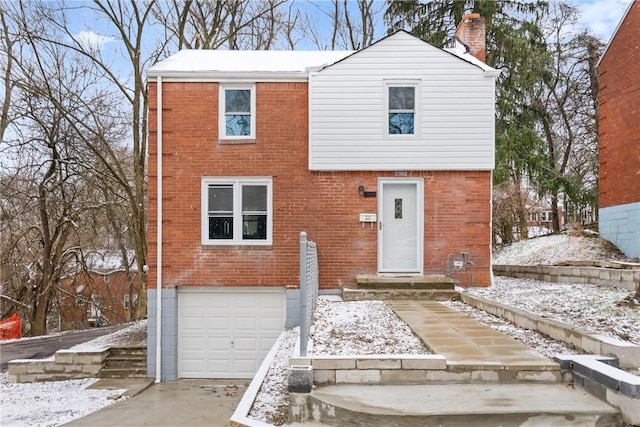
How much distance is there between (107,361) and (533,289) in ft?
31.2

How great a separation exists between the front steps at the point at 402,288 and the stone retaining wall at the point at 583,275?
263cm

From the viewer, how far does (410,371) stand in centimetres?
432

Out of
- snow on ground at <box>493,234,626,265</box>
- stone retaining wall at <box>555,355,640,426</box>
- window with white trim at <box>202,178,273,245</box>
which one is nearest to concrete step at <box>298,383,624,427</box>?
stone retaining wall at <box>555,355,640,426</box>

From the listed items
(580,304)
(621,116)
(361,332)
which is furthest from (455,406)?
(621,116)

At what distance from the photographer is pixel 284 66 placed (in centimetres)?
1056

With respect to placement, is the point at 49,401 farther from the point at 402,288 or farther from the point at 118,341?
the point at 402,288

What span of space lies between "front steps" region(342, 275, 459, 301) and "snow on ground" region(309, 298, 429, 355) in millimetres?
810

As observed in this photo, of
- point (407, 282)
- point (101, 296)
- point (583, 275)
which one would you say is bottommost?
point (101, 296)

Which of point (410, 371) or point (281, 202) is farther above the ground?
point (281, 202)

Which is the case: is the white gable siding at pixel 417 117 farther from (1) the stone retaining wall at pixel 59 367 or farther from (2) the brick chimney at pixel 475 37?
(1) the stone retaining wall at pixel 59 367

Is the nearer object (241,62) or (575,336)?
(575,336)

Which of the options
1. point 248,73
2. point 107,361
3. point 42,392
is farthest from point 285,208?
point 42,392

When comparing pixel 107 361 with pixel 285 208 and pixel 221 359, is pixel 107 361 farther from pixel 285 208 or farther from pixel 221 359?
pixel 285 208

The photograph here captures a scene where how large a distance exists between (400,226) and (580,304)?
4.10m
